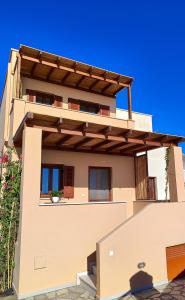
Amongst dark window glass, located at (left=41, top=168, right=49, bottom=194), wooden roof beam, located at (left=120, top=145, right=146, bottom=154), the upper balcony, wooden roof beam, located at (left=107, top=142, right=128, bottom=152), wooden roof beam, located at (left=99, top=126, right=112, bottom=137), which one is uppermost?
the upper balcony

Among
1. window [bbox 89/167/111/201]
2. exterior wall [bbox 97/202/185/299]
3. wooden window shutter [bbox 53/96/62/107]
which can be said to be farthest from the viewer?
wooden window shutter [bbox 53/96/62/107]

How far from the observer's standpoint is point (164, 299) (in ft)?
23.9

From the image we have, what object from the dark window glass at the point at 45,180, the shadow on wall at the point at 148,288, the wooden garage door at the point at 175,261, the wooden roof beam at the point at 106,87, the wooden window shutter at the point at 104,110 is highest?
the wooden roof beam at the point at 106,87

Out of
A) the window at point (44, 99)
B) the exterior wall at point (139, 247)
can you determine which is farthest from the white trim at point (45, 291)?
the window at point (44, 99)

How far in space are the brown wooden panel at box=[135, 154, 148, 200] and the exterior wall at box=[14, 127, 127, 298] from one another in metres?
4.43

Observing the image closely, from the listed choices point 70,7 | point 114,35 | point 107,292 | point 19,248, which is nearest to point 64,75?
point 70,7

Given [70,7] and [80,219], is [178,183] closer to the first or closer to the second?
[80,219]

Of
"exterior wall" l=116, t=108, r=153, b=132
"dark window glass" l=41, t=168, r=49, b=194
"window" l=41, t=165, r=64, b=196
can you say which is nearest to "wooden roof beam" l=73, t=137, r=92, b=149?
"window" l=41, t=165, r=64, b=196

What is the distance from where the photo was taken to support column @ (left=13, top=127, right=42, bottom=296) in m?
7.41

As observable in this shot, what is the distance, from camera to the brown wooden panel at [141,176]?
1265 centimetres

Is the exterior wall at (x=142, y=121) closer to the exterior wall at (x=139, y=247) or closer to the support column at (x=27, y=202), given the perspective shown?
the exterior wall at (x=139, y=247)

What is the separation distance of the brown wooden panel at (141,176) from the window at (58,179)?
3.60 m

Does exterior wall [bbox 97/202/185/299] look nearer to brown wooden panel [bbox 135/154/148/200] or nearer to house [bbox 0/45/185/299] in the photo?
house [bbox 0/45/185/299]

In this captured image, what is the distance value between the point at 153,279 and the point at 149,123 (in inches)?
545
